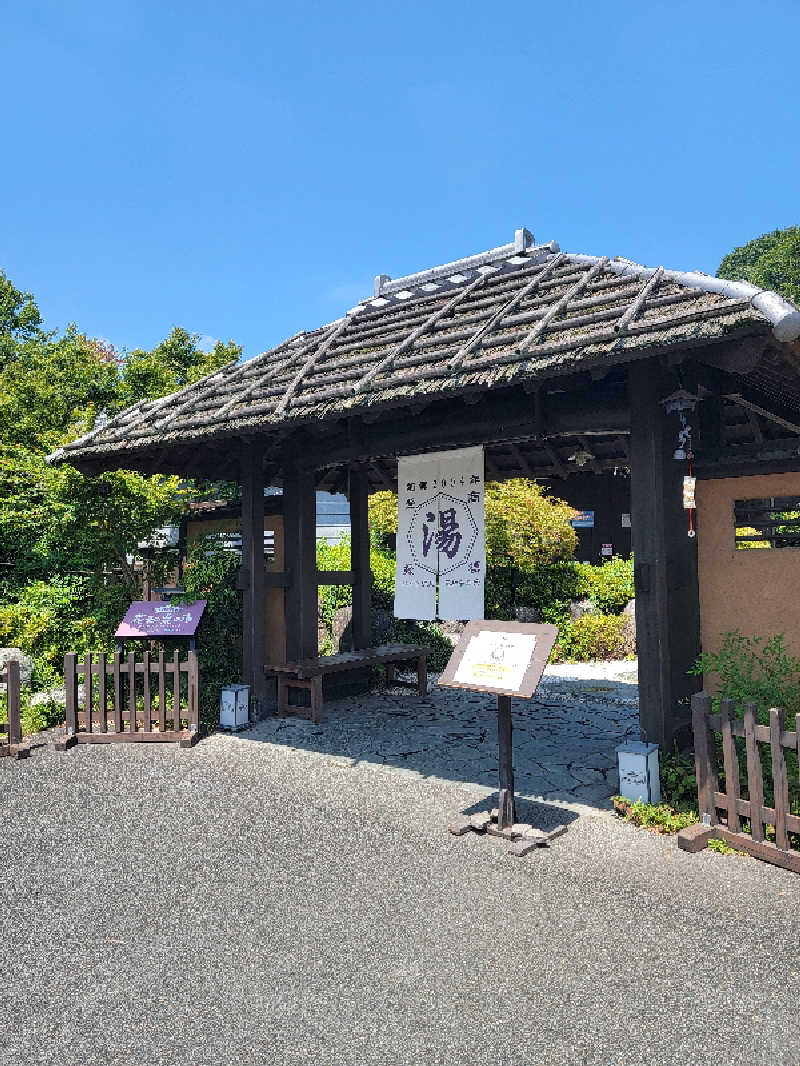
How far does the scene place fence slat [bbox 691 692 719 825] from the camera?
5.05 metres

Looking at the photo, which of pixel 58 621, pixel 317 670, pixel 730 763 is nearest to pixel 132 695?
pixel 317 670

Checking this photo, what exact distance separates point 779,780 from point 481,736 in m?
4.10

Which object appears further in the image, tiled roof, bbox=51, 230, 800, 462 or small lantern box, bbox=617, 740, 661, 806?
small lantern box, bbox=617, 740, 661, 806

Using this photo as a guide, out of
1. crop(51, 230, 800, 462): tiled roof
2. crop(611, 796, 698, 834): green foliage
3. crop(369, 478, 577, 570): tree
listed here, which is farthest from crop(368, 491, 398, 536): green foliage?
crop(611, 796, 698, 834): green foliage

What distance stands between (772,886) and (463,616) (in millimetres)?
4086

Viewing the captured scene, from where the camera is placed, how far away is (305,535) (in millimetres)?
9898

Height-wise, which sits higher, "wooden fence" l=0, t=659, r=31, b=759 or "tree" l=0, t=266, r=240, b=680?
"tree" l=0, t=266, r=240, b=680

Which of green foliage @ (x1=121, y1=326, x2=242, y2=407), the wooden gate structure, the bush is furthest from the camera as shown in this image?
green foliage @ (x1=121, y1=326, x2=242, y2=407)

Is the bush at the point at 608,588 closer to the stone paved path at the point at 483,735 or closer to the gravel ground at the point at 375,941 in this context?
the stone paved path at the point at 483,735

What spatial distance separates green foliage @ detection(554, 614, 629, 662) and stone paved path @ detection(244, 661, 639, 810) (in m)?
2.79

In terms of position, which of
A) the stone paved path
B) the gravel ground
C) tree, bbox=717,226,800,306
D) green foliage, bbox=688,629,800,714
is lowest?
the stone paved path

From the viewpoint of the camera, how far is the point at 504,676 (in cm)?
A: 535

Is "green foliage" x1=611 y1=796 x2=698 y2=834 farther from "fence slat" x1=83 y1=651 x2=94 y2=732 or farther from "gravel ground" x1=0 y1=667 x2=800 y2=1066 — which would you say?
"fence slat" x1=83 y1=651 x2=94 y2=732

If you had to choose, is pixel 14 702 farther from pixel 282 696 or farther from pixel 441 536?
pixel 441 536
